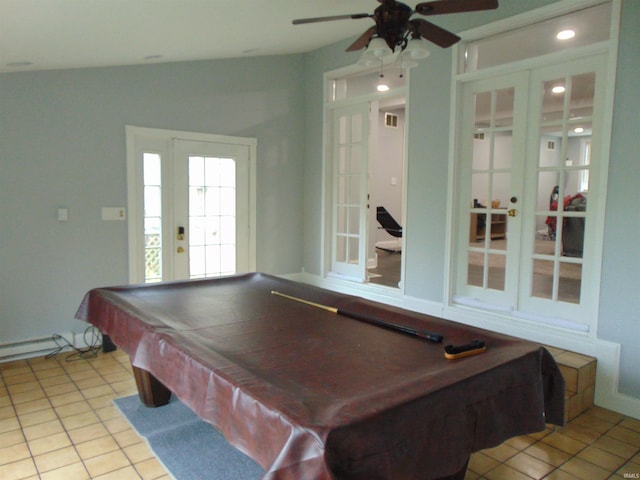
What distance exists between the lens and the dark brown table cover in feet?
3.99

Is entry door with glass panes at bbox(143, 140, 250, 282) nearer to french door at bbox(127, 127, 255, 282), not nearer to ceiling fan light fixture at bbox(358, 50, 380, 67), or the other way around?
french door at bbox(127, 127, 255, 282)

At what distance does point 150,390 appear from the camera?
9.28 feet

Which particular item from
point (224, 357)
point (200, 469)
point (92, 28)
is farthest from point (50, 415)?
point (92, 28)

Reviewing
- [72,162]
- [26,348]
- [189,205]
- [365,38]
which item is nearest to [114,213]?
[72,162]

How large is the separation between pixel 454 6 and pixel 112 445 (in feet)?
9.54

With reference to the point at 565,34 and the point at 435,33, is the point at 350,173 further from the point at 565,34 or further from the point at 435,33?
the point at 435,33

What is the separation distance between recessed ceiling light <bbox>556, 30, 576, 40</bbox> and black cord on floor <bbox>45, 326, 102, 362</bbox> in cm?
456

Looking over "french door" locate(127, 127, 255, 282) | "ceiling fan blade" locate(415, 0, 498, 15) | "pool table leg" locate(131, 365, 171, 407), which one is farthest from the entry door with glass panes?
"ceiling fan blade" locate(415, 0, 498, 15)

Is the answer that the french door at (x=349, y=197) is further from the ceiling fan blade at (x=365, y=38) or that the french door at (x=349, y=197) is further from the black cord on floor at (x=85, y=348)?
the black cord on floor at (x=85, y=348)

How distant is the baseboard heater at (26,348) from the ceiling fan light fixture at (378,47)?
3.40 meters

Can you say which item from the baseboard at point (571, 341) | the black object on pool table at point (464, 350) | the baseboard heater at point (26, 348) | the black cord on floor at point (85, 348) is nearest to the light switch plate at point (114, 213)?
the black cord on floor at point (85, 348)

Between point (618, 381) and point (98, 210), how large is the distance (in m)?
4.15

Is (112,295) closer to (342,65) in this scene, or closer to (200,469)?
(200,469)

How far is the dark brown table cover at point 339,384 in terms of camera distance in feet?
3.99
